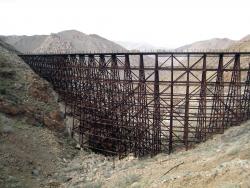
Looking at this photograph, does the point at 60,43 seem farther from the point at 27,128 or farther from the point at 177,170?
the point at 177,170

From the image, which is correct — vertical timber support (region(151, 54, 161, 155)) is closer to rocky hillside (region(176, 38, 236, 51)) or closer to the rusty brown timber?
the rusty brown timber

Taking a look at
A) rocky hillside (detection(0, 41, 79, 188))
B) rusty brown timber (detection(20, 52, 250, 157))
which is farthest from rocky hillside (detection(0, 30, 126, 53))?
rocky hillside (detection(0, 41, 79, 188))

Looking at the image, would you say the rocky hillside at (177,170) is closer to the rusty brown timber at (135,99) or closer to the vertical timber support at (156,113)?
the rusty brown timber at (135,99)

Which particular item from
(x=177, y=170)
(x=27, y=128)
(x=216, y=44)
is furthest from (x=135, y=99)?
(x=216, y=44)

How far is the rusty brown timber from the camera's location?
72.5ft

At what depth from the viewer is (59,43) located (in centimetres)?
7700

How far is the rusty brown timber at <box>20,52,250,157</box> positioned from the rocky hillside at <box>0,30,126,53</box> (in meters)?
43.2

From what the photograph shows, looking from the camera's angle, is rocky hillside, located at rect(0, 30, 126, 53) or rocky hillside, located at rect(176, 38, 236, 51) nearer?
rocky hillside, located at rect(0, 30, 126, 53)

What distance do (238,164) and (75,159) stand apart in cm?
1318

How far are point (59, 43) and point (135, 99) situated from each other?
5602 centimetres

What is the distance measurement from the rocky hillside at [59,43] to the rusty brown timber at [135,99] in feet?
142

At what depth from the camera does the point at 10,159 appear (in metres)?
20.0

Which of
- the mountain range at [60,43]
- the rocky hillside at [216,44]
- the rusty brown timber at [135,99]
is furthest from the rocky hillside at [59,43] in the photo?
the rusty brown timber at [135,99]

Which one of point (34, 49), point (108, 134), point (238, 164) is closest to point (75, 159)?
point (108, 134)
